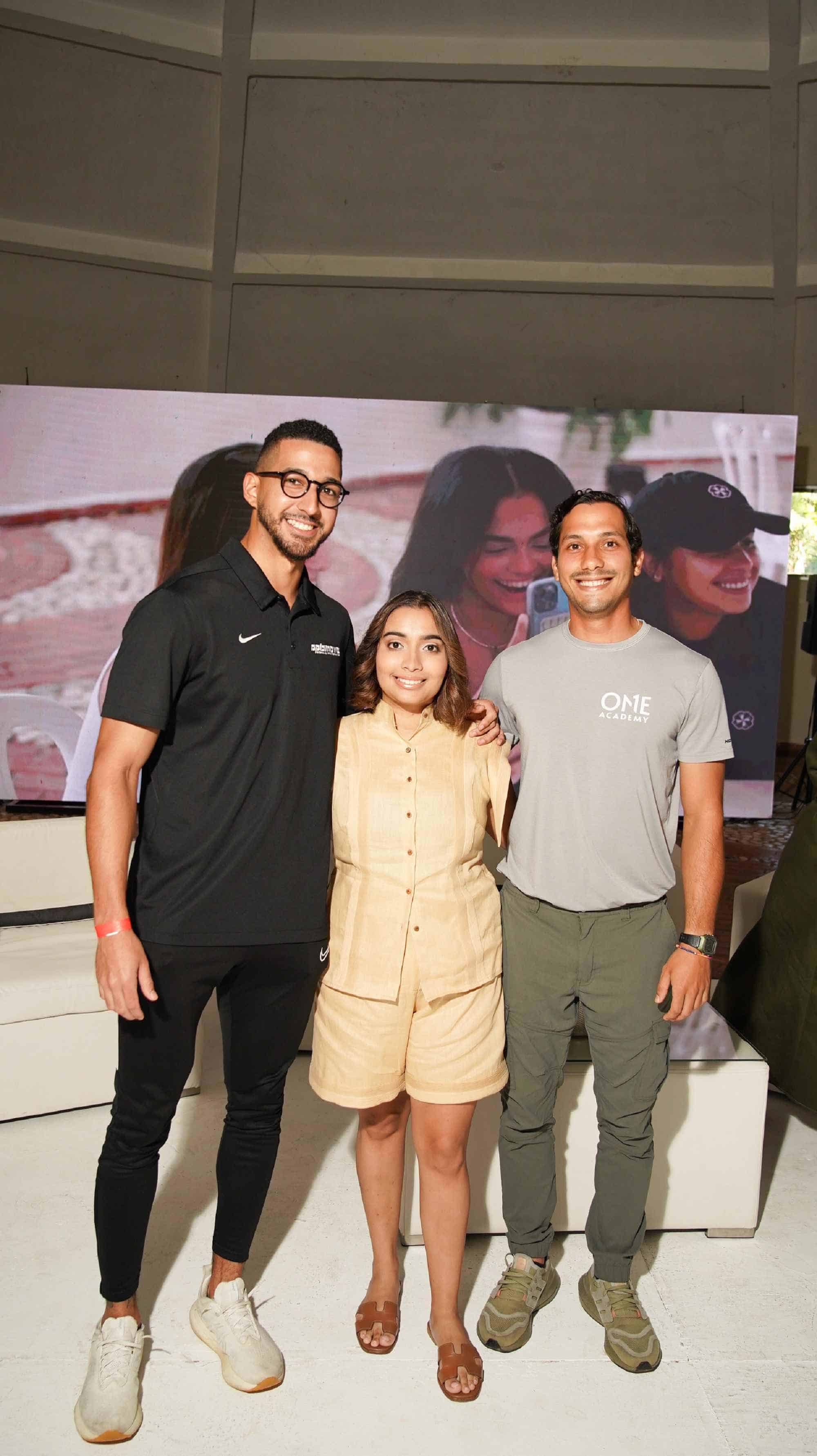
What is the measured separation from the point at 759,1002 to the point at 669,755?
1323mm

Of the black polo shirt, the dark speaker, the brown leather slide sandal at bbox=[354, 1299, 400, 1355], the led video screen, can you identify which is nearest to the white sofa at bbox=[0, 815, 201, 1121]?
the brown leather slide sandal at bbox=[354, 1299, 400, 1355]

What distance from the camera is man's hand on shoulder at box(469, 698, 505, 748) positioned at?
2.06 m

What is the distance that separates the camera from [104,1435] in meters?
1.87

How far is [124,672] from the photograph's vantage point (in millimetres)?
1809

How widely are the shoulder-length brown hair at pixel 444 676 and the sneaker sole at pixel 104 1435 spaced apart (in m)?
1.32

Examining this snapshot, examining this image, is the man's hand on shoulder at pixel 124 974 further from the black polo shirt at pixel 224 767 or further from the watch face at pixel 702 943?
the watch face at pixel 702 943

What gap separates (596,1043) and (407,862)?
552 mm

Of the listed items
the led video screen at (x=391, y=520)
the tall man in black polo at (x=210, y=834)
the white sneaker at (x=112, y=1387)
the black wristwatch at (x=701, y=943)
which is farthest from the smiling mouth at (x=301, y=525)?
the led video screen at (x=391, y=520)

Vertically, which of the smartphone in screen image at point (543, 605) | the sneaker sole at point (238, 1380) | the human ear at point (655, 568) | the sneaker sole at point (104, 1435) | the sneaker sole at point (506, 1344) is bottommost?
the sneaker sole at point (104, 1435)

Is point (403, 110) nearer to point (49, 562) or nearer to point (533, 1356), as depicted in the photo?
point (49, 562)

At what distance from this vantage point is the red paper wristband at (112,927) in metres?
1.83

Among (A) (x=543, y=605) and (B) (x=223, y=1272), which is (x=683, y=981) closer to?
(B) (x=223, y=1272)

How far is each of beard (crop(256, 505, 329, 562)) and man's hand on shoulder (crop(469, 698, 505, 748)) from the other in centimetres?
42

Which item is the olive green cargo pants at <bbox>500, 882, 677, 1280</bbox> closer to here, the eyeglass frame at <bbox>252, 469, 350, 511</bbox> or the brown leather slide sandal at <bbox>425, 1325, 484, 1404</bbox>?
the brown leather slide sandal at <bbox>425, 1325, 484, 1404</bbox>
